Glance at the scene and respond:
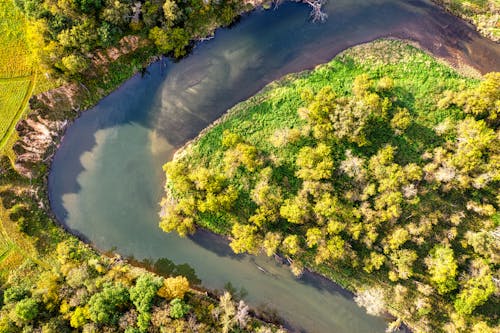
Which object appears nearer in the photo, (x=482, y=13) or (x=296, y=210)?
(x=296, y=210)

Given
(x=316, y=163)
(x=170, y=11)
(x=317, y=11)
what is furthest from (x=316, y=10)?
(x=316, y=163)

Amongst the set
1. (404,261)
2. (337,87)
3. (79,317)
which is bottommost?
(79,317)

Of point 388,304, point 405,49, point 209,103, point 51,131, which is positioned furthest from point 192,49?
point 388,304

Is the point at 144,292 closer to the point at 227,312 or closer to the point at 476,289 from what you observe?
the point at 227,312

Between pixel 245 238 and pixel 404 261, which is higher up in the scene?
pixel 404 261

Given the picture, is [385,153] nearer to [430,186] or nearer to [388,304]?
[430,186]

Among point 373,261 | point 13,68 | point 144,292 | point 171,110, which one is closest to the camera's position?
point 144,292

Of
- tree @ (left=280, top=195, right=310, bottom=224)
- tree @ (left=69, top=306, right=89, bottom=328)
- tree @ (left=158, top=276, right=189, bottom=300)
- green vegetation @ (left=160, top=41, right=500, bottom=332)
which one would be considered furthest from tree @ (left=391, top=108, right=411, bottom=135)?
tree @ (left=69, top=306, right=89, bottom=328)
